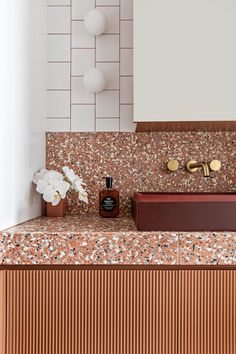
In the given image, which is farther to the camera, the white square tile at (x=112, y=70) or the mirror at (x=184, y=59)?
the white square tile at (x=112, y=70)

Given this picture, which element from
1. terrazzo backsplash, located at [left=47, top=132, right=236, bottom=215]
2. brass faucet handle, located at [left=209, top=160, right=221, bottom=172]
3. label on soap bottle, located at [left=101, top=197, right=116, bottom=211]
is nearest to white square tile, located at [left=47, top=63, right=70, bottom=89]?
terrazzo backsplash, located at [left=47, top=132, right=236, bottom=215]

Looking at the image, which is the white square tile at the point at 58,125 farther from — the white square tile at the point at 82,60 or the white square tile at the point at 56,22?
the white square tile at the point at 56,22

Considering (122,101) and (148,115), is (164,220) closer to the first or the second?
(148,115)

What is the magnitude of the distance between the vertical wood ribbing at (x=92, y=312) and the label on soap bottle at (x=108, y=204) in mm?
545

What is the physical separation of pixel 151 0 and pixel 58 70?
60cm

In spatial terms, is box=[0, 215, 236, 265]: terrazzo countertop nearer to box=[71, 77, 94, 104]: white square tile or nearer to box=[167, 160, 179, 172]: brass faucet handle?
box=[167, 160, 179, 172]: brass faucet handle

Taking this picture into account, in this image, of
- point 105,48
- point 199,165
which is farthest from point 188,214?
point 105,48

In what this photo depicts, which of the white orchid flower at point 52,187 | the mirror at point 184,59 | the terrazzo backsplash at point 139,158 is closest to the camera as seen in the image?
the mirror at point 184,59

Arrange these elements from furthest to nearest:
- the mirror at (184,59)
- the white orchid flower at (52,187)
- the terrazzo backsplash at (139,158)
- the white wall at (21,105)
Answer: the terrazzo backsplash at (139,158) < the white orchid flower at (52,187) < the mirror at (184,59) < the white wall at (21,105)

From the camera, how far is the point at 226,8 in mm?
1704

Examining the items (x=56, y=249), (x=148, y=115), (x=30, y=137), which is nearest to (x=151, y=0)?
(x=148, y=115)


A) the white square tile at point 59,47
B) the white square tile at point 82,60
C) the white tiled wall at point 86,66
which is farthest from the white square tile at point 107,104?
the white square tile at point 59,47

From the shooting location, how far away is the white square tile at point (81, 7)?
6.89ft

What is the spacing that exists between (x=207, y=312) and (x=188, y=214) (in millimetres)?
329
